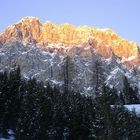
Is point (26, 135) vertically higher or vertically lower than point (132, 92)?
lower

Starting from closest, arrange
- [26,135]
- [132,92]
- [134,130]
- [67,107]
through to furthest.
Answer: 1. [26,135]
2. [134,130]
3. [67,107]
4. [132,92]

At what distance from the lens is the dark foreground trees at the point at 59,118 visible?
52.6 m

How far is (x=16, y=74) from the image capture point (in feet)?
206

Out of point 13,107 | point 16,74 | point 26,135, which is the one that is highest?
point 16,74

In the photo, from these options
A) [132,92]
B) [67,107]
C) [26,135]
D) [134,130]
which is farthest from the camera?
[132,92]

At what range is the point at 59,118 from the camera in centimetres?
5806

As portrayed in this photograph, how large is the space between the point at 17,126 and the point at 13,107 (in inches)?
143

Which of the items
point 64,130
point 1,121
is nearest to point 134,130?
point 64,130

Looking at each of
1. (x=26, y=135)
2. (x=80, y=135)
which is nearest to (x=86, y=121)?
(x=80, y=135)

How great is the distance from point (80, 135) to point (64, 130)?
2.98 m

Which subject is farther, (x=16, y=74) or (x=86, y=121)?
(x=16, y=74)

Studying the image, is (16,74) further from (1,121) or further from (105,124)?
(105,124)

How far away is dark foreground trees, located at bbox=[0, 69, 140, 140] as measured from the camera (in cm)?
5256

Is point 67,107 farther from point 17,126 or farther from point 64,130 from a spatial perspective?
point 17,126
